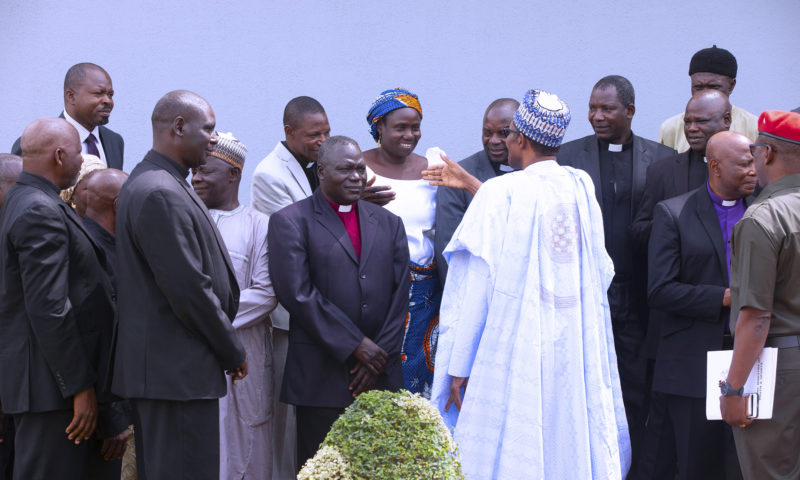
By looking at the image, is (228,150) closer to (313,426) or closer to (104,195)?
(104,195)

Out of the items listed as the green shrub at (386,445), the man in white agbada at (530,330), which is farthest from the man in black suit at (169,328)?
the man in white agbada at (530,330)

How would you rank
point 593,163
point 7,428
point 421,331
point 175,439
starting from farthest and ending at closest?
1. point 593,163
2. point 421,331
3. point 7,428
4. point 175,439

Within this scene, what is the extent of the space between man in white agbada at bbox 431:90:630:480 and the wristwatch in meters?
0.67

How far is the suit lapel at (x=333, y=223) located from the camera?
514cm

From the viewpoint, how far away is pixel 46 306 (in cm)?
408

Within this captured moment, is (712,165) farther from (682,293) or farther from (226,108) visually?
(226,108)

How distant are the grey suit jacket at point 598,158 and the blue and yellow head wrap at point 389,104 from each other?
48.3 inches

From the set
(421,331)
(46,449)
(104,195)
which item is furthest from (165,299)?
(421,331)

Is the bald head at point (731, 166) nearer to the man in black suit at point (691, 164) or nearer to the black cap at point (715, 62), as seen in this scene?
the man in black suit at point (691, 164)

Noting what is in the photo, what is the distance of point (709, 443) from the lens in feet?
17.3

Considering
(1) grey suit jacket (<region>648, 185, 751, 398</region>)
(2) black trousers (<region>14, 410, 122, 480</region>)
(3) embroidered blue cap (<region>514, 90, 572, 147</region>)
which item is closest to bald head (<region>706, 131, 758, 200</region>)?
(1) grey suit jacket (<region>648, 185, 751, 398</region>)

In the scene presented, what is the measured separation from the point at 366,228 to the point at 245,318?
91cm

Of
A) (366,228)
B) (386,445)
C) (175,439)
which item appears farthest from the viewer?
(366,228)

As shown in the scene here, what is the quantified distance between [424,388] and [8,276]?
273cm
